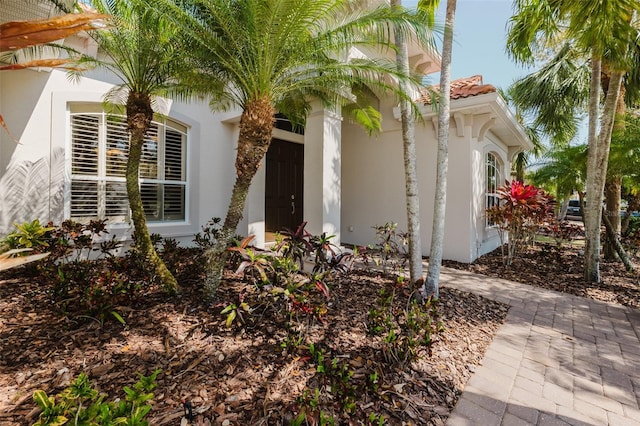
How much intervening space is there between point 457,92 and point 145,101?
6.61 m

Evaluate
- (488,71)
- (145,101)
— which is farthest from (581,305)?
(145,101)

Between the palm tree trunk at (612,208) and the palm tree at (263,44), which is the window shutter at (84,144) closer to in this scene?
the palm tree at (263,44)

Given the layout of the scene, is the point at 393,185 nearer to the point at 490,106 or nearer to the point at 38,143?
the point at 490,106

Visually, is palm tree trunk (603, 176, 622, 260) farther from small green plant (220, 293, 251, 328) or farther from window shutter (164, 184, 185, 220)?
window shutter (164, 184, 185, 220)

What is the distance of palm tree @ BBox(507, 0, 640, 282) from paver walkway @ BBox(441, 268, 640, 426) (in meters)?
2.01

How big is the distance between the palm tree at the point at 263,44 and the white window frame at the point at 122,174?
320cm

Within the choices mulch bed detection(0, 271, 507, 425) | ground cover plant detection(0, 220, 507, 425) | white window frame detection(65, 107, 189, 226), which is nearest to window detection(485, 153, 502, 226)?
ground cover plant detection(0, 220, 507, 425)

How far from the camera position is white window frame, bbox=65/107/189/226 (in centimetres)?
561

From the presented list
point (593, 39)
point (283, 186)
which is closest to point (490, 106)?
point (593, 39)

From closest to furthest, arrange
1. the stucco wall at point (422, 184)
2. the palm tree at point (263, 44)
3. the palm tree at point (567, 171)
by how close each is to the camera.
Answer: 1. the palm tree at point (263, 44)
2. the stucco wall at point (422, 184)
3. the palm tree at point (567, 171)

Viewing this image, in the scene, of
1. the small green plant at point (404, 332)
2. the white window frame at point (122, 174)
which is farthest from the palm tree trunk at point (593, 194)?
the white window frame at point (122, 174)

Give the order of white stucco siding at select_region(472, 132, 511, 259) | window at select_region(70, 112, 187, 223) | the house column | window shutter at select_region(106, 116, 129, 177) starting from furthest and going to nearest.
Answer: white stucco siding at select_region(472, 132, 511, 259)
window shutter at select_region(106, 116, 129, 177)
the house column
window at select_region(70, 112, 187, 223)

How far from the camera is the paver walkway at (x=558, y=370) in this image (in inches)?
89.1

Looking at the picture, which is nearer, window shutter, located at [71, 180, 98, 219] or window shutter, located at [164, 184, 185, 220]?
window shutter, located at [71, 180, 98, 219]
